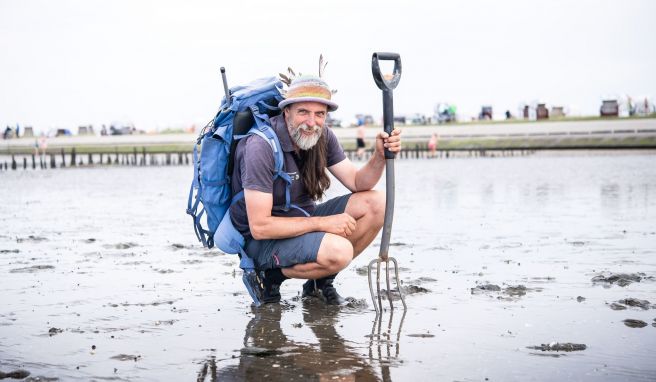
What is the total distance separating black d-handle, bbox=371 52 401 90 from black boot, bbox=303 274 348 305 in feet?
4.11

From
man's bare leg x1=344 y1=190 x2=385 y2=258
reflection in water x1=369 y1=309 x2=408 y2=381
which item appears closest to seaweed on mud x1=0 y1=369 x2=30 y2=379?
reflection in water x1=369 y1=309 x2=408 y2=381

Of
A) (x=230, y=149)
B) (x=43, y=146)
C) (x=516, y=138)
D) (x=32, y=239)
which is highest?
(x=230, y=149)

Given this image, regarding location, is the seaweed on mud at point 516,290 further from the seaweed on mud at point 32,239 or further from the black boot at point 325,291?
the seaweed on mud at point 32,239

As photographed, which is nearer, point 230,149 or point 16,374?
point 16,374

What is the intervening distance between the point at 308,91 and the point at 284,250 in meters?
0.96

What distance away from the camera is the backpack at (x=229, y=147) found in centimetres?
559

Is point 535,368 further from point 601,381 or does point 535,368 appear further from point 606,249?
point 606,249

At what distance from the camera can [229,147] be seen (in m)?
5.62

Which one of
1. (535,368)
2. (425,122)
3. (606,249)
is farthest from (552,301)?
(425,122)

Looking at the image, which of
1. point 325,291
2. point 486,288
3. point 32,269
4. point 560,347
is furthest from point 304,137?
point 32,269

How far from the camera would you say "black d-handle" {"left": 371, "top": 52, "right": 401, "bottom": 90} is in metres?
5.44

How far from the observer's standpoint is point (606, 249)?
8.21 metres

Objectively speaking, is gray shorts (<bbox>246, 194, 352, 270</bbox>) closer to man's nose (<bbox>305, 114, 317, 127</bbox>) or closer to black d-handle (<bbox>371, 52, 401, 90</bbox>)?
man's nose (<bbox>305, 114, 317, 127</bbox>)

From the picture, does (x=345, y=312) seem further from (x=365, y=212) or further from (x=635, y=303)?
(x=635, y=303)
